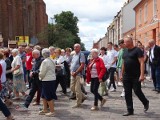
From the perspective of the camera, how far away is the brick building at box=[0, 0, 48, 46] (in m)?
52.8

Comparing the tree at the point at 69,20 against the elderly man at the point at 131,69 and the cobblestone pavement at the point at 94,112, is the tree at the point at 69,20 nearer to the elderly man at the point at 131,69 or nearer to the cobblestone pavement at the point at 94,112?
the cobblestone pavement at the point at 94,112

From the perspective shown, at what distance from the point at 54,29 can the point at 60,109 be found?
4959 centimetres

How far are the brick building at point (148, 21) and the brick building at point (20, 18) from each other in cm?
1911

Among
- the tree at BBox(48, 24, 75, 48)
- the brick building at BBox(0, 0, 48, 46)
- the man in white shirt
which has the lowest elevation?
the man in white shirt

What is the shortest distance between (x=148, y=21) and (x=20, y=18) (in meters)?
28.4

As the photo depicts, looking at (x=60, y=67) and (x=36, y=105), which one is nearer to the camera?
(x=36, y=105)

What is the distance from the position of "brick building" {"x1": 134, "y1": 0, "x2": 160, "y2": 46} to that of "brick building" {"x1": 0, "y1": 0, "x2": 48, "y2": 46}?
1911 centimetres

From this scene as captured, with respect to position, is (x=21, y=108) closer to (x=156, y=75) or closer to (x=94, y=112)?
(x=94, y=112)

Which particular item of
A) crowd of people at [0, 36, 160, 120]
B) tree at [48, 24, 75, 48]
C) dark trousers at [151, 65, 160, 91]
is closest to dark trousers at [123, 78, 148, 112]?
crowd of people at [0, 36, 160, 120]

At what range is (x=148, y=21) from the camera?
36.8 metres

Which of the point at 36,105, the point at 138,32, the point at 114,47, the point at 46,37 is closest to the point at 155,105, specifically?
the point at 36,105

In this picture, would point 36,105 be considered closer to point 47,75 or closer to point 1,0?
point 47,75

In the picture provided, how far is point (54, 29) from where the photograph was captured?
60.3 meters

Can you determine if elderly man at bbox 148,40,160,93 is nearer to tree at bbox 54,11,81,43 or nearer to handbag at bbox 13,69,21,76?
handbag at bbox 13,69,21,76
